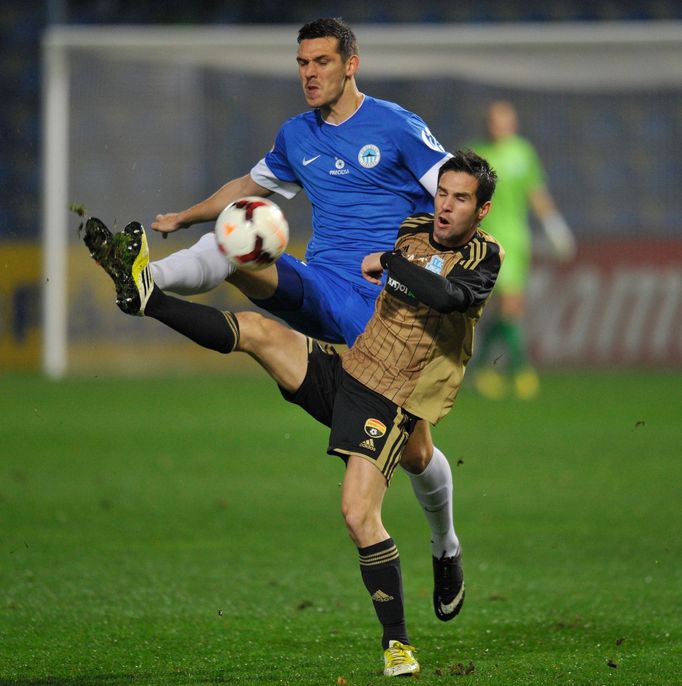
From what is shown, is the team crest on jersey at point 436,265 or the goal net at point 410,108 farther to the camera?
the goal net at point 410,108

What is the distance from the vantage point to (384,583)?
5.02 meters

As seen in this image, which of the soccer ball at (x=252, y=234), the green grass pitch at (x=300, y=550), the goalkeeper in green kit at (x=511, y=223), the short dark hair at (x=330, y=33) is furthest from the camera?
the goalkeeper in green kit at (x=511, y=223)

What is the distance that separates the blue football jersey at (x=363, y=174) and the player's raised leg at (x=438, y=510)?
0.72m

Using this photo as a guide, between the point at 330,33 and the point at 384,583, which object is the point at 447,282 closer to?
the point at 384,583

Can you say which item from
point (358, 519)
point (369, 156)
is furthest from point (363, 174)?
point (358, 519)

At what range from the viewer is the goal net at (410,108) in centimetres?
1684

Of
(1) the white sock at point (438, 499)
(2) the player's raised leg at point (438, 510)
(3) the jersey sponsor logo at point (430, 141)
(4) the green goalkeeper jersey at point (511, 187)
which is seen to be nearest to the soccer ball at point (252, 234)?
(3) the jersey sponsor logo at point (430, 141)

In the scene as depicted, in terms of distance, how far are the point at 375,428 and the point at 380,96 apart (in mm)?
12260

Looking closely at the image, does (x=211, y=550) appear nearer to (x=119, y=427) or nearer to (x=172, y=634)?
(x=172, y=634)

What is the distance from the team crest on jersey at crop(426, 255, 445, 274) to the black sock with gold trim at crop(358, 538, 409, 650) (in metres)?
0.94

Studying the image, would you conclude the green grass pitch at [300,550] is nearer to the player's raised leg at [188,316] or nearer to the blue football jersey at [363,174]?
the player's raised leg at [188,316]

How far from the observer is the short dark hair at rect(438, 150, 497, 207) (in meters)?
5.00

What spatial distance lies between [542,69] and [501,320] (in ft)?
13.3

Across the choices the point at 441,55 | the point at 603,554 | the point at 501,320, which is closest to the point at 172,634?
the point at 603,554
